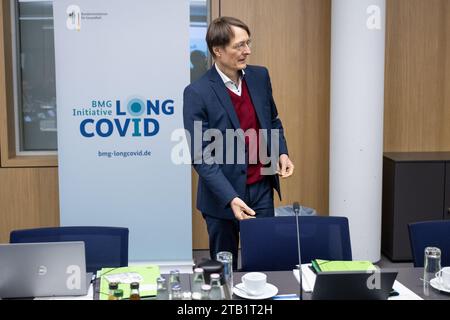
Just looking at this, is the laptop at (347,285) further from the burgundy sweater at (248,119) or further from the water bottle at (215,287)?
the burgundy sweater at (248,119)

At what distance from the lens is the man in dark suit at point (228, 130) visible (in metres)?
2.97

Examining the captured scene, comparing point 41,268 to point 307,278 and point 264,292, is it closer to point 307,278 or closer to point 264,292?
point 264,292

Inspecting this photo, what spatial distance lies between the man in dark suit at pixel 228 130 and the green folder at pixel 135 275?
0.72 metres

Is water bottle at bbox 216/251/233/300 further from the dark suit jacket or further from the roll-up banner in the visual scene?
the roll-up banner

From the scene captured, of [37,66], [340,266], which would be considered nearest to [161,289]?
[340,266]

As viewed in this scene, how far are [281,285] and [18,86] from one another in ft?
11.9

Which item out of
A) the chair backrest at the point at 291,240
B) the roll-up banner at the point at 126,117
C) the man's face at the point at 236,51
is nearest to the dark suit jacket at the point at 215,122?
the man's face at the point at 236,51

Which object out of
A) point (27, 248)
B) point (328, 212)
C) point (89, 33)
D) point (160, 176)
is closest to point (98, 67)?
point (89, 33)

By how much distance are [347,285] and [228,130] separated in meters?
1.46

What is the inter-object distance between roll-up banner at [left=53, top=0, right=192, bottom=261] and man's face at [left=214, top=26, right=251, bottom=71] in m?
1.51

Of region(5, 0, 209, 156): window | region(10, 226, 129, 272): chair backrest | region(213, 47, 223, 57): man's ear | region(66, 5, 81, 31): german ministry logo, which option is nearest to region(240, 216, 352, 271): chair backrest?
region(10, 226, 129, 272): chair backrest

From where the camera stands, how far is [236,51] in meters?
2.97

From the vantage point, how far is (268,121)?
10.4 feet

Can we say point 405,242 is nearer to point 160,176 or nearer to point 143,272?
point 160,176
